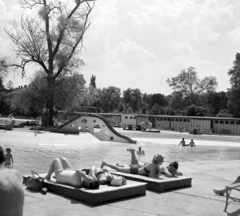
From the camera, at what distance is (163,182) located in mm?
7258

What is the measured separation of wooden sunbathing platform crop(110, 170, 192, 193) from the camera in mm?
7231

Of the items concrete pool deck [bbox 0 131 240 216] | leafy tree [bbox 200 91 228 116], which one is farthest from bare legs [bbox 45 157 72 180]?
leafy tree [bbox 200 91 228 116]

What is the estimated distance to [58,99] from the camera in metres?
30.2

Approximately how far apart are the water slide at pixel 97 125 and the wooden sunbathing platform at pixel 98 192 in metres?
17.9

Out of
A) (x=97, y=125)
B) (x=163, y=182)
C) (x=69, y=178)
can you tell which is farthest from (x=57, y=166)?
(x=97, y=125)

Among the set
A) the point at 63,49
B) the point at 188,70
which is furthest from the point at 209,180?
the point at 188,70

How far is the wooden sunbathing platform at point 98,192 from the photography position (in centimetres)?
584

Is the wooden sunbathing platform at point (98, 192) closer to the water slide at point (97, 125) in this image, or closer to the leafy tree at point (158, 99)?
the water slide at point (97, 125)

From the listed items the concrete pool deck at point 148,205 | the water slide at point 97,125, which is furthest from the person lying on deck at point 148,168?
the water slide at point 97,125

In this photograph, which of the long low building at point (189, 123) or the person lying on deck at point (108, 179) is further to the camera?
the long low building at point (189, 123)

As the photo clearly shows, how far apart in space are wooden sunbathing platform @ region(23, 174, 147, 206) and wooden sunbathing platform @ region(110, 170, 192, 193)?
487 millimetres

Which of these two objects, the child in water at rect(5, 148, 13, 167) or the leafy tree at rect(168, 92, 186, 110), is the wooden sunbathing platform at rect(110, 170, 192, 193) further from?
the leafy tree at rect(168, 92, 186, 110)

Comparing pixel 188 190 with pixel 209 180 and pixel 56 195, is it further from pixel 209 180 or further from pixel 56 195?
pixel 56 195

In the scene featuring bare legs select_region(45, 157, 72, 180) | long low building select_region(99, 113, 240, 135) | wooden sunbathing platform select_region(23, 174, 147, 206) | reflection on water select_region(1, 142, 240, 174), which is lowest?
reflection on water select_region(1, 142, 240, 174)
